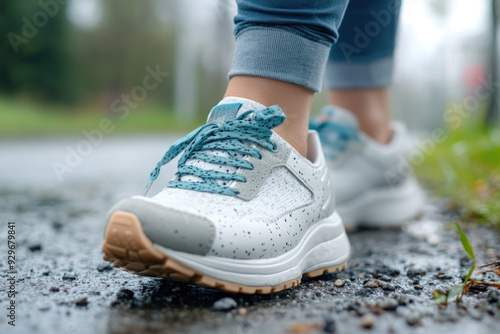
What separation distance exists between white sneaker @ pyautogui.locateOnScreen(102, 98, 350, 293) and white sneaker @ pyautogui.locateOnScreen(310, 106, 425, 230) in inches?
25.2

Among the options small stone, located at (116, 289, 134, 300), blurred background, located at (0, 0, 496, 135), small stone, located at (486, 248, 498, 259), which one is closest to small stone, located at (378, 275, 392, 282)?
small stone, located at (486, 248, 498, 259)

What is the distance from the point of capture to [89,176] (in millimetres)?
4098

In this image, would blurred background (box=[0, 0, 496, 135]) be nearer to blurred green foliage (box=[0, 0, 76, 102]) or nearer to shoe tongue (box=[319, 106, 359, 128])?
blurred green foliage (box=[0, 0, 76, 102])

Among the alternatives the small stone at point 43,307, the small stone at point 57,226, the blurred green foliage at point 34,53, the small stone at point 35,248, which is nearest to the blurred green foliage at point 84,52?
the blurred green foliage at point 34,53

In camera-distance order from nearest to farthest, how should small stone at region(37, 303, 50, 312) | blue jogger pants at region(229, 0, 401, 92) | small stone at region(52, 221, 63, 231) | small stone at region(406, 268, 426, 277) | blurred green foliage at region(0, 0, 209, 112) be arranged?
small stone at region(37, 303, 50, 312), blue jogger pants at region(229, 0, 401, 92), small stone at region(406, 268, 426, 277), small stone at region(52, 221, 63, 231), blurred green foliage at region(0, 0, 209, 112)

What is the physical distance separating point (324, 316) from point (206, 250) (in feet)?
0.93

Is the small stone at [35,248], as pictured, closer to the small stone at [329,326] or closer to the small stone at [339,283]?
the small stone at [339,283]

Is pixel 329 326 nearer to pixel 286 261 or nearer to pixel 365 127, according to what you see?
pixel 286 261

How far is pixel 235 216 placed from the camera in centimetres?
114

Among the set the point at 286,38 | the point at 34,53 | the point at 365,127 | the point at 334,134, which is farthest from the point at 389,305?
the point at 34,53

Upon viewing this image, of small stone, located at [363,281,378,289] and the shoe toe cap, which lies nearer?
the shoe toe cap

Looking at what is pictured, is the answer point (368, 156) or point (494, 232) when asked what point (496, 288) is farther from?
point (368, 156)

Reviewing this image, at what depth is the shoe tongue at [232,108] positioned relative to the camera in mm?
1275

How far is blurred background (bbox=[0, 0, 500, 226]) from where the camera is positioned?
4887 millimetres
